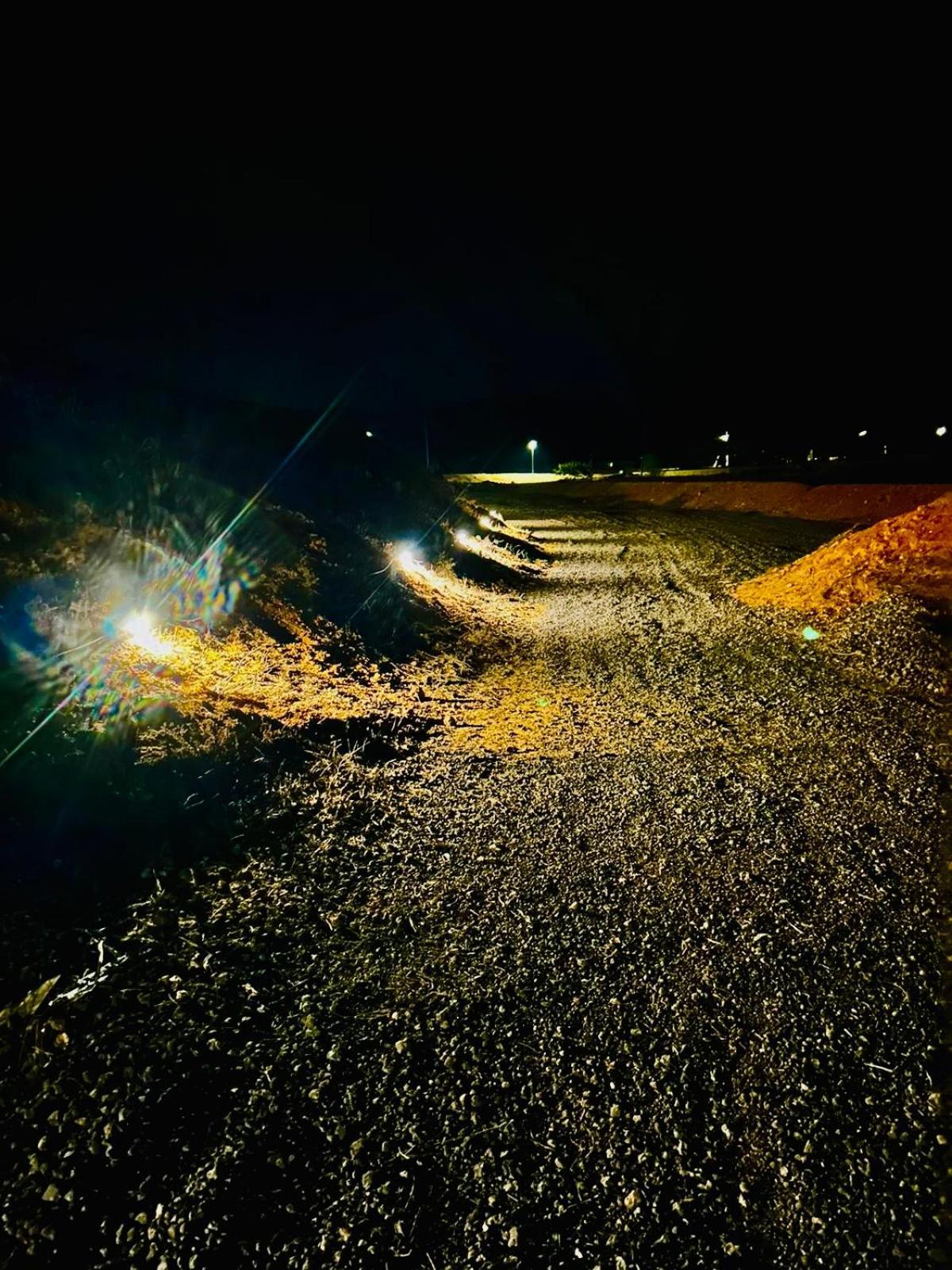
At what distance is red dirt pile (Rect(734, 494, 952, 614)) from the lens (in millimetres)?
10789

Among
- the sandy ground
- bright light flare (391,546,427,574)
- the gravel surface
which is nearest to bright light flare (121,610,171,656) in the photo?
the gravel surface

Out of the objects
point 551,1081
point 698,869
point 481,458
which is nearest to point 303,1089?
point 551,1081

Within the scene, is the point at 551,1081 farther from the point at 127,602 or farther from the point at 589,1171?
the point at 127,602

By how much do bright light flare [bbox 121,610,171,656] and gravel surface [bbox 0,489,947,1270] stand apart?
2716 mm

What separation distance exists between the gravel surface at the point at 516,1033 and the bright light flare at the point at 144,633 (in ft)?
8.91

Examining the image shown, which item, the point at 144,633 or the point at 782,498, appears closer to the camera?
the point at 144,633

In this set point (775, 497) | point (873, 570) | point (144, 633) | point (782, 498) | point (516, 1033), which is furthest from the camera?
point (775, 497)

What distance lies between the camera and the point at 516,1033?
11.1 ft

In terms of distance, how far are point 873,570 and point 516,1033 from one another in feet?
39.4

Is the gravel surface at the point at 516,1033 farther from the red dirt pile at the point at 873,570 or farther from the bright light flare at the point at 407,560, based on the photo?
the bright light flare at the point at 407,560

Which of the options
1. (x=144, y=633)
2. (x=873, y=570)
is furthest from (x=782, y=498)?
(x=144, y=633)

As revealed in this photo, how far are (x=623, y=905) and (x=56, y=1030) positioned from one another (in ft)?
12.3

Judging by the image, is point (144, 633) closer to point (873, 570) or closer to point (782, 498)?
point (873, 570)

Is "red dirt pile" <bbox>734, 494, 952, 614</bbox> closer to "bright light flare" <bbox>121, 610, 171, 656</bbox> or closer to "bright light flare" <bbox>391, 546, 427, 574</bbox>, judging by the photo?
"bright light flare" <bbox>391, 546, 427, 574</bbox>
